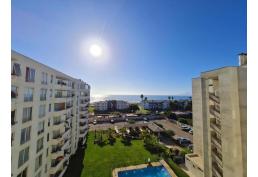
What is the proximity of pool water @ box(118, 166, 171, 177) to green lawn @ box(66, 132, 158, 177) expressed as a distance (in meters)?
1.44

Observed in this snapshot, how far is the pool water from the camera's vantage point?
16927 millimetres

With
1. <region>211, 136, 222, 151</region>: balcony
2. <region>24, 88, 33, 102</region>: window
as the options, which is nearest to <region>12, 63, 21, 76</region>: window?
<region>24, 88, 33, 102</region>: window

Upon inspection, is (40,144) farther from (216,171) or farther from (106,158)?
(216,171)

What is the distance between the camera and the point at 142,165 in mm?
18500

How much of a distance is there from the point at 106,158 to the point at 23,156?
12.2 metres

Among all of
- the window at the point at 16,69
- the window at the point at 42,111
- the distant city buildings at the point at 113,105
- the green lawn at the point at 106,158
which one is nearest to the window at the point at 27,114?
the window at the point at 42,111

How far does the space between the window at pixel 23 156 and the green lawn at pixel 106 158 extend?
25.1ft

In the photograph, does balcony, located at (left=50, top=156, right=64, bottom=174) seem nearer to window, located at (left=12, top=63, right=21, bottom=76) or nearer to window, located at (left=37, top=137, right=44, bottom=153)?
window, located at (left=37, top=137, right=44, bottom=153)

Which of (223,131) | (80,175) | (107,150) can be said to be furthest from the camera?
(107,150)

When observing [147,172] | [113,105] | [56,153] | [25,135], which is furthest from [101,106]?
[25,135]
